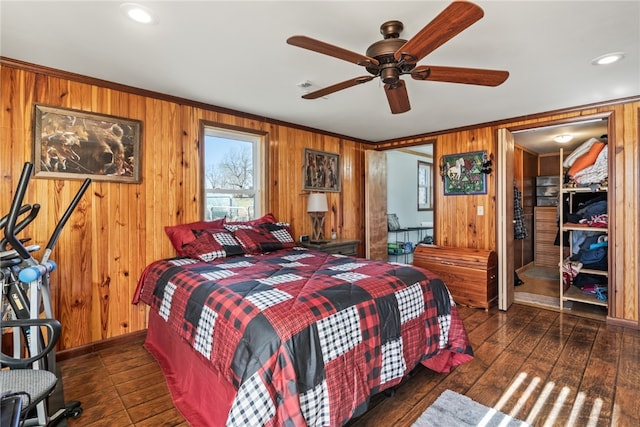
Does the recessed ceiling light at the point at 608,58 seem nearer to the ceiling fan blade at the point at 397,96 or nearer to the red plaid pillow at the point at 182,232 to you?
the ceiling fan blade at the point at 397,96

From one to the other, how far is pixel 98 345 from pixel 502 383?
3.24 meters

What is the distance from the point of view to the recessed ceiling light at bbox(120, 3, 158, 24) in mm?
1687

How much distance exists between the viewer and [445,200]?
4441 millimetres

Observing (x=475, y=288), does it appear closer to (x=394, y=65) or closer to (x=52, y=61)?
(x=394, y=65)

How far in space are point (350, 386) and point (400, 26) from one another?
6.68 feet

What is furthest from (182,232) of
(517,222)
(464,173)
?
(517,222)

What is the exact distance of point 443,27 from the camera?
1395mm

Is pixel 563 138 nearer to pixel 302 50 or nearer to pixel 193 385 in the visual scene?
pixel 302 50

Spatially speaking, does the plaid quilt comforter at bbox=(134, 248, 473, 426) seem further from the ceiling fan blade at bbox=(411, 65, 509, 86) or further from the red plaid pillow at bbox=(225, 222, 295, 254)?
the ceiling fan blade at bbox=(411, 65, 509, 86)

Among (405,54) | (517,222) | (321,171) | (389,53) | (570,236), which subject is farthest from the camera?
(517,222)

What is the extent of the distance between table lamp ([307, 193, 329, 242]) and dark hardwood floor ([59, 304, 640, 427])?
218 cm

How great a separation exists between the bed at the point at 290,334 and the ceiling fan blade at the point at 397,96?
122 cm

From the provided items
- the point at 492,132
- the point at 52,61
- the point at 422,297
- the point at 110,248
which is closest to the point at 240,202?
the point at 110,248

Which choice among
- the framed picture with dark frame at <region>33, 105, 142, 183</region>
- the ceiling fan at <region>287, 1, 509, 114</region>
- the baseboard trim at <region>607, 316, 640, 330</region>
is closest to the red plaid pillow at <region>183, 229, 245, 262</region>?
the framed picture with dark frame at <region>33, 105, 142, 183</region>
